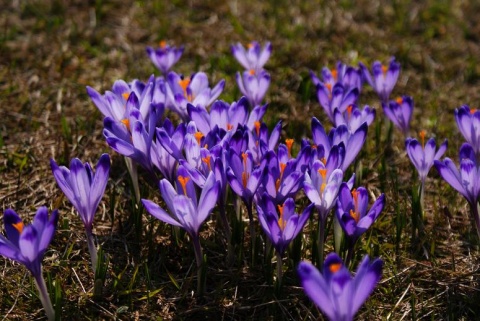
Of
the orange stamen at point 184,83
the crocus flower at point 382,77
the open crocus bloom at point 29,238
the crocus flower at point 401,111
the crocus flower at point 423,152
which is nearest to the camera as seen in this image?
the open crocus bloom at point 29,238

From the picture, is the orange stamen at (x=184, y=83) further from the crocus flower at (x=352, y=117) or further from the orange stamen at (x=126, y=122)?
the crocus flower at (x=352, y=117)

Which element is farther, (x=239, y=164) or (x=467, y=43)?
(x=467, y=43)

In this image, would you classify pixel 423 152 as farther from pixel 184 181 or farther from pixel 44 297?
pixel 44 297

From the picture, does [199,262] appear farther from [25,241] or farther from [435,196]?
[435,196]

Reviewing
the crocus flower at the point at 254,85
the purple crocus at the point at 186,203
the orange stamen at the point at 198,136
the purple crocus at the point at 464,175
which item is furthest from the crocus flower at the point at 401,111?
the purple crocus at the point at 186,203

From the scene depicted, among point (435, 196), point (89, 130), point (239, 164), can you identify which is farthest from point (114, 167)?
point (435, 196)

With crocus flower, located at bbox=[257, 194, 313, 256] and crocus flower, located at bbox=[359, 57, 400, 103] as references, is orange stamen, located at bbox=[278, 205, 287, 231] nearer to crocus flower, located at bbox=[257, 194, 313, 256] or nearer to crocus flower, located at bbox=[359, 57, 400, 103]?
crocus flower, located at bbox=[257, 194, 313, 256]

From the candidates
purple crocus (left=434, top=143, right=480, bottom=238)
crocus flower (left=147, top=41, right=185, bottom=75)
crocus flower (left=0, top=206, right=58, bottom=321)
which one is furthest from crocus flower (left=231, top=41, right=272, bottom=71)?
crocus flower (left=0, top=206, right=58, bottom=321)
